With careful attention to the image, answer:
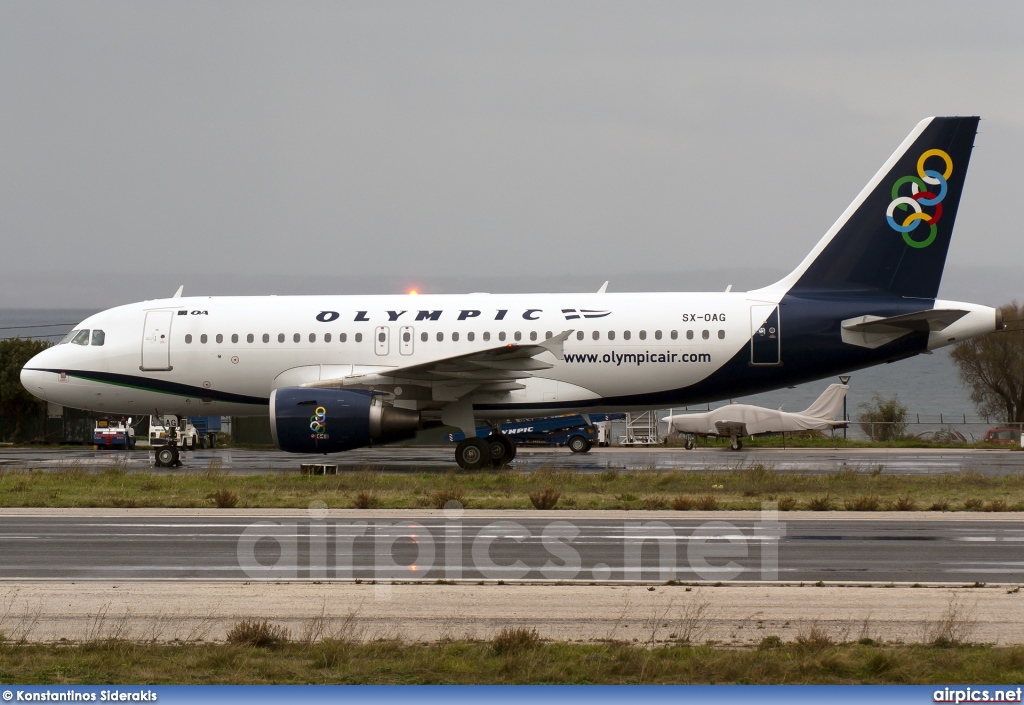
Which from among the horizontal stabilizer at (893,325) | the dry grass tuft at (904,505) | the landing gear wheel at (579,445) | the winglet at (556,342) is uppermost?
the horizontal stabilizer at (893,325)

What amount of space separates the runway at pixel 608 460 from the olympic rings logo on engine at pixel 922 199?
554 cm

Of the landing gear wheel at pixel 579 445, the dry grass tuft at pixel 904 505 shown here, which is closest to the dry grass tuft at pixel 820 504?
the dry grass tuft at pixel 904 505

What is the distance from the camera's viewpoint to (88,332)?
2852 centimetres

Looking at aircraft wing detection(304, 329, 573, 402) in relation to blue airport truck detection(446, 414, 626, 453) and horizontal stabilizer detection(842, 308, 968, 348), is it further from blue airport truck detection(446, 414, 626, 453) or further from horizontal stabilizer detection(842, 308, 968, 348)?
blue airport truck detection(446, 414, 626, 453)

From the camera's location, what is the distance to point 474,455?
25531 millimetres

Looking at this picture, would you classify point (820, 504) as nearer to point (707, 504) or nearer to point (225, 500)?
point (707, 504)

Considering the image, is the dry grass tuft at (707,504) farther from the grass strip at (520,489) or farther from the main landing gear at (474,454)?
the main landing gear at (474,454)

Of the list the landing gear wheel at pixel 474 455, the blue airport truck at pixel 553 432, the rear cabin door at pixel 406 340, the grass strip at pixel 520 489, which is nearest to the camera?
the grass strip at pixel 520 489

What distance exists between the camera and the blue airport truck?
124 ft

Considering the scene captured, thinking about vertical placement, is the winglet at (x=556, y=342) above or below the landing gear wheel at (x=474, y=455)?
above

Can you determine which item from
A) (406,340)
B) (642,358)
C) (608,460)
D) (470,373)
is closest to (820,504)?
(642,358)

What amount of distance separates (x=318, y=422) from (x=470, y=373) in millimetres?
3448

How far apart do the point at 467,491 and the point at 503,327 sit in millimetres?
6756

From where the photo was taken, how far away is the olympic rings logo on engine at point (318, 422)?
24.2 meters
